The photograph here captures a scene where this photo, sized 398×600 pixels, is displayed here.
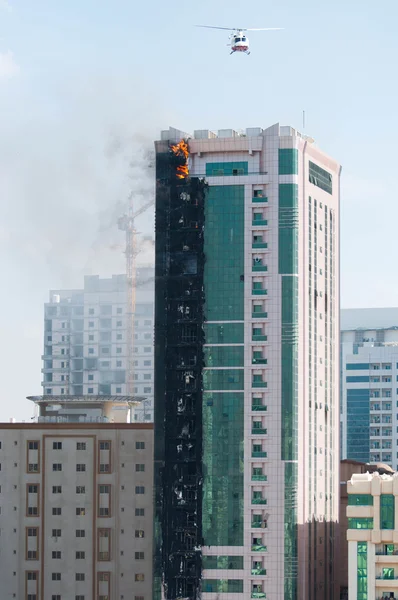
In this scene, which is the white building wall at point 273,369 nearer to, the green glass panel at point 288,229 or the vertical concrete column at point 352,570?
the green glass panel at point 288,229

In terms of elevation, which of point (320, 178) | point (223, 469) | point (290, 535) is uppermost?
point (320, 178)

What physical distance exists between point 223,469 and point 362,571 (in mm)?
20408

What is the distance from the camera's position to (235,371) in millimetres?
171250

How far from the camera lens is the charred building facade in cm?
16888

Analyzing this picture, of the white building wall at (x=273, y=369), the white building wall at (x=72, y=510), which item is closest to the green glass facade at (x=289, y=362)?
the white building wall at (x=273, y=369)

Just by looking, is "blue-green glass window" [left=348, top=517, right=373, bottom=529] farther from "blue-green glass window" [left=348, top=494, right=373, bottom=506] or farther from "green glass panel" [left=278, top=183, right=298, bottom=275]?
"green glass panel" [left=278, top=183, right=298, bottom=275]

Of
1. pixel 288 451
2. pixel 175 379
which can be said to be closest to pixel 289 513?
pixel 288 451

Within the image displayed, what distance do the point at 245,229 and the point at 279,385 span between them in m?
15.9

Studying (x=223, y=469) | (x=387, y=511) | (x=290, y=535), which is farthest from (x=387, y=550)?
(x=223, y=469)

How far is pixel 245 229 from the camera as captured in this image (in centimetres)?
17225

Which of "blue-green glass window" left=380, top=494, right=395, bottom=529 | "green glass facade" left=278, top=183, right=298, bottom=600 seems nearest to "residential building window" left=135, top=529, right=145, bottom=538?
"green glass facade" left=278, top=183, right=298, bottom=600

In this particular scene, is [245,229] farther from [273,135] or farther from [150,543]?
[150,543]

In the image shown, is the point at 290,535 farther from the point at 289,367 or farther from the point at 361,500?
the point at 289,367

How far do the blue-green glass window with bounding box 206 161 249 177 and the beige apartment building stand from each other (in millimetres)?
30478
